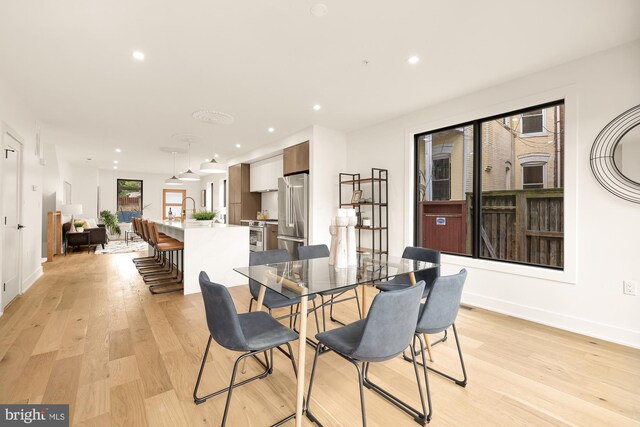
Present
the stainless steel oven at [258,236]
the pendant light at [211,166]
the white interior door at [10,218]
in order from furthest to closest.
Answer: the stainless steel oven at [258,236] < the pendant light at [211,166] < the white interior door at [10,218]

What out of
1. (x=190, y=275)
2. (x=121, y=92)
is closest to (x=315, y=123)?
(x=121, y=92)

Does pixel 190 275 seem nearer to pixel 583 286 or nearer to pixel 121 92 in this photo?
pixel 121 92

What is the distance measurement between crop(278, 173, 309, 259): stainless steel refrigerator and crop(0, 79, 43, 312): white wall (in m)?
3.64

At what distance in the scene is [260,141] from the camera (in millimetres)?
5961

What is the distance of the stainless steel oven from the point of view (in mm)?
6268

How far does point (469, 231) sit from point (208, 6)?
3.70 metres

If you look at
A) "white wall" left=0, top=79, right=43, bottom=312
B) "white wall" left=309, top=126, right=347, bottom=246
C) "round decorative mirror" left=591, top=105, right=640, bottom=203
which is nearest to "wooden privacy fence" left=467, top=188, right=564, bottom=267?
"round decorative mirror" left=591, top=105, right=640, bottom=203

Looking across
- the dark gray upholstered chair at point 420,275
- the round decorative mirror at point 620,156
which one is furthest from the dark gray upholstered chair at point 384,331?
the round decorative mirror at point 620,156

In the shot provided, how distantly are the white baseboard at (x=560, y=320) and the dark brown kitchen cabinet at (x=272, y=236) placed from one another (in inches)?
143

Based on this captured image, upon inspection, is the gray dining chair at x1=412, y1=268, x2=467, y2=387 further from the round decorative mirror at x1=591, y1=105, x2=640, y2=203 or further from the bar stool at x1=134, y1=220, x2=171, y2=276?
the bar stool at x1=134, y1=220, x2=171, y2=276

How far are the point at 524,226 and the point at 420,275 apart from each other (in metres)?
1.73

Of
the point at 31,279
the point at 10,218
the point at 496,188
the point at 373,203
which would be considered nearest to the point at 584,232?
the point at 496,188

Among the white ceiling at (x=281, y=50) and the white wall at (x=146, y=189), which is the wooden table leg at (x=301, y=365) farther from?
the white wall at (x=146, y=189)

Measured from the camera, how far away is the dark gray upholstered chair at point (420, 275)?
8.73 feet
